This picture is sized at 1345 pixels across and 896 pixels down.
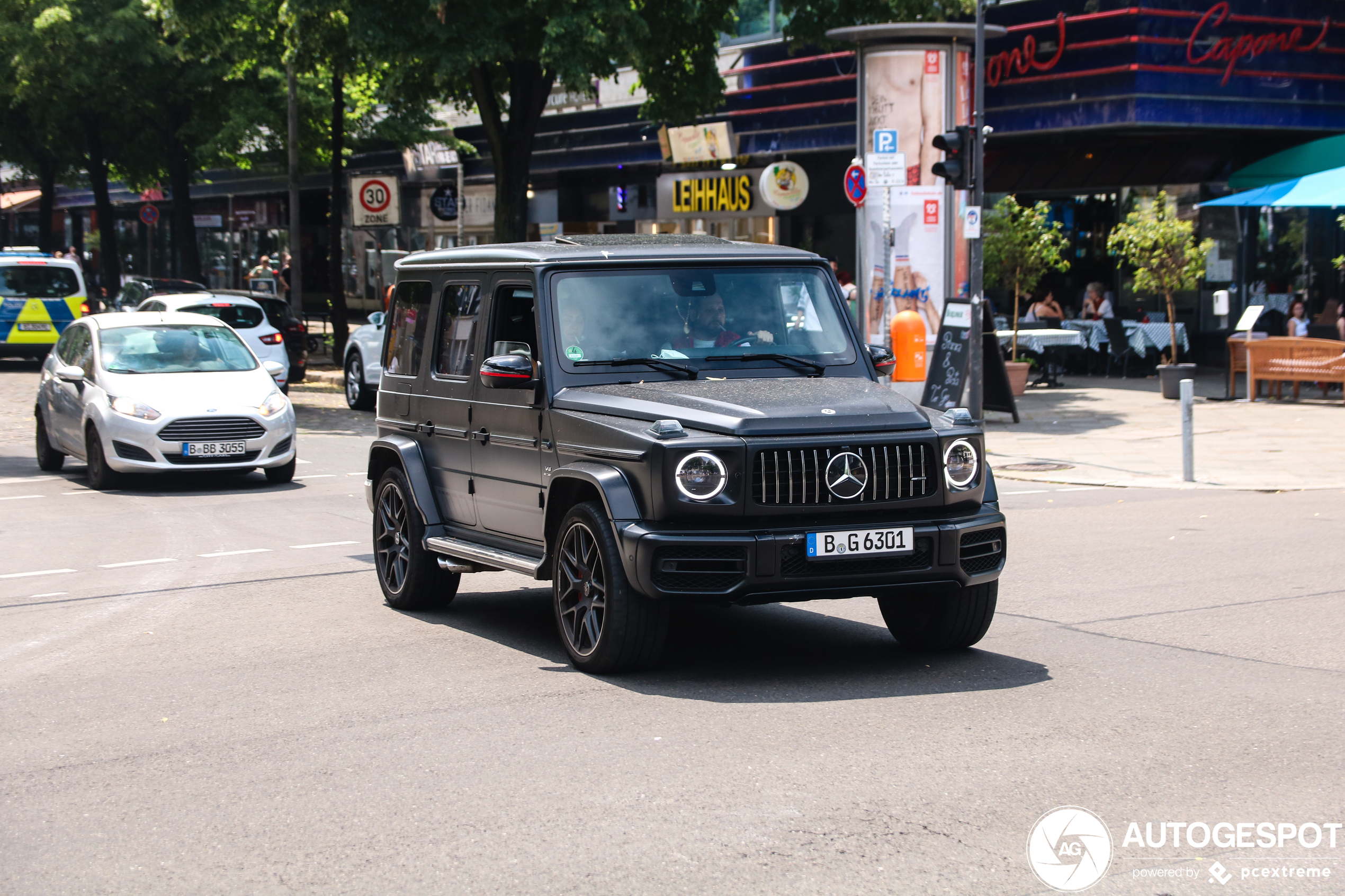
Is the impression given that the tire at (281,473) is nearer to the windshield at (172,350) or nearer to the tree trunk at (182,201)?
the windshield at (172,350)

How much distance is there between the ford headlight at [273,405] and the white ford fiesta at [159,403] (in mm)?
11

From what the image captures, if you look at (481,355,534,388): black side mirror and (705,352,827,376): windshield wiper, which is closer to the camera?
(481,355,534,388): black side mirror

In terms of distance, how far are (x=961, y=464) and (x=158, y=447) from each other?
33.3 ft

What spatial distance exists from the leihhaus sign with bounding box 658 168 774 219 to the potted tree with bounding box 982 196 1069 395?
8.98 meters

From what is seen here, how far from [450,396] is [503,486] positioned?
83 centimetres

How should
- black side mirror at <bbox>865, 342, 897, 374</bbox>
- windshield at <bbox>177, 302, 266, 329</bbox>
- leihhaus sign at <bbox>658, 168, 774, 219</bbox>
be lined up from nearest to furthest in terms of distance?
black side mirror at <bbox>865, 342, 897, 374</bbox>
windshield at <bbox>177, 302, 266, 329</bbox>
leihhaus sign at <bbox>658, 168, 774, 219</bbox>

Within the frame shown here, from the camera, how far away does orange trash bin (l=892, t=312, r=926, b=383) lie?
68.1ft

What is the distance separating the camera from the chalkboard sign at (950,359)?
63.7 feet

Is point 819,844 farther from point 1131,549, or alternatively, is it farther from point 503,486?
point 1131,549

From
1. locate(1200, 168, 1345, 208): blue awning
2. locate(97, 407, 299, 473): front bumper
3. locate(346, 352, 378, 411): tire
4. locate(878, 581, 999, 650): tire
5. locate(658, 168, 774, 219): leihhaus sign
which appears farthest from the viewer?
locate(658, 168, 774, 219): leihhaus sign

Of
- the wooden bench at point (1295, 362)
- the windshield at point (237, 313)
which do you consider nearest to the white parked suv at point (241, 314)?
the windshield at point (237, 313)

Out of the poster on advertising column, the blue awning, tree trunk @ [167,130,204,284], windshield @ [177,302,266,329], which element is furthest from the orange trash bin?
tree trunk @ [167,130,204,284]

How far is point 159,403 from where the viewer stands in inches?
597

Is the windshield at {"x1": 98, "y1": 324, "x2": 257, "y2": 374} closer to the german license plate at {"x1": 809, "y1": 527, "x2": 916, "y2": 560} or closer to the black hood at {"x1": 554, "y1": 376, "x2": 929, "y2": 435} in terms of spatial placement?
the black hood at {"x1": 554, "y1": 376, "x2": 929, "y2": 435}
